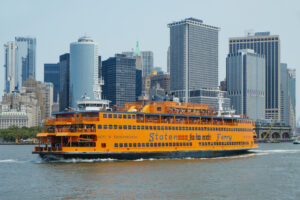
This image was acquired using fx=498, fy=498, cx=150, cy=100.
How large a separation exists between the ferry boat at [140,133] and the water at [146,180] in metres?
2.02

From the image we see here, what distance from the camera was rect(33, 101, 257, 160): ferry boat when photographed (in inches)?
2606

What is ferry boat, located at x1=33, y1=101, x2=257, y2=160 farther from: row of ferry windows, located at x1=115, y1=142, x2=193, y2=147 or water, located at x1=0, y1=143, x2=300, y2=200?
water, located at x1=0, y1=143, x2=300, y2=200

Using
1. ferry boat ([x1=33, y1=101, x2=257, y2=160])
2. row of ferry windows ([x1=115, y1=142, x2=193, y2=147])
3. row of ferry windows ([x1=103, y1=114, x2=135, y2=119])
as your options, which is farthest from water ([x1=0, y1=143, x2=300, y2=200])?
row of ferry windows ([x1=103, y1=114, x2=135, y2=119])

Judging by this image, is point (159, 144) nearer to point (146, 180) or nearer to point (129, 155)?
point (129, 155)

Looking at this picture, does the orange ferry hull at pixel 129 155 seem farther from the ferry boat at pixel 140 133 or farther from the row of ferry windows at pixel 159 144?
the row of ferry windows at pixel 159 144

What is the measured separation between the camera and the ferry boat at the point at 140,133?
6619 centimetres

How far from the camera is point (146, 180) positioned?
50.6 m

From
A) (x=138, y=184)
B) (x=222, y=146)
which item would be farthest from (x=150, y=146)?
(x=138, y=184)

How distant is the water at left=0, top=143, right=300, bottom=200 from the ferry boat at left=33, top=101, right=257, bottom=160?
2.02 meters

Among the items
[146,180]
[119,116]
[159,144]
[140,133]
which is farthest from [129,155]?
[146,180]

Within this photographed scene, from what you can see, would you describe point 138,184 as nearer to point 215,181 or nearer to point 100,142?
point 215,181

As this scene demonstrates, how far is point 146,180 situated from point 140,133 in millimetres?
20498

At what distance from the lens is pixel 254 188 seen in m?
47.1

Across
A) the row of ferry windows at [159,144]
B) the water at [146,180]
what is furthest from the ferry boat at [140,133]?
the water at [146,180]
